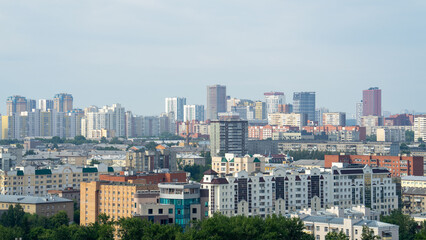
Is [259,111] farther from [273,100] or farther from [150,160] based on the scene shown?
[150,160]

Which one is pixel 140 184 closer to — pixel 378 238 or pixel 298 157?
pixel 378 238

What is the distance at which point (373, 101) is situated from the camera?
186 m

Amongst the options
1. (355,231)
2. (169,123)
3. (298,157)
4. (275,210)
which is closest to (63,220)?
(275,210)

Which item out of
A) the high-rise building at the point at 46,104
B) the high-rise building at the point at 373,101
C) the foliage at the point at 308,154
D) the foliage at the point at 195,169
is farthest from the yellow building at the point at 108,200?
the high-rise building at the point at 373,101

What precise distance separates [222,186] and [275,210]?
3669mm

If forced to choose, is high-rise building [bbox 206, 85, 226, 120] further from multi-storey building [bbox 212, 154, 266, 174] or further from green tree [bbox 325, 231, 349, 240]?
green tree [bbox 325, 231, 349, 240]

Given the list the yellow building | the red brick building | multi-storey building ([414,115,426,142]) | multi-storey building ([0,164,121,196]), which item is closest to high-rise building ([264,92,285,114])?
multi-storey building ([414,115,426,142])

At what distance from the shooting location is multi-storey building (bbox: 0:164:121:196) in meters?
58.8

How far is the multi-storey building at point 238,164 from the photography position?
5559 cm

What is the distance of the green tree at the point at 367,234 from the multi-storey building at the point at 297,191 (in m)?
9.74

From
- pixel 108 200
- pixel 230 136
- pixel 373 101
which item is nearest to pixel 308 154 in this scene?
pixel 230 136

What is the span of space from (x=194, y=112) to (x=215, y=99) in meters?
17.0

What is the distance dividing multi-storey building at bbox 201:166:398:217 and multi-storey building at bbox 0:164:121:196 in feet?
56.6

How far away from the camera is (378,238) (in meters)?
34.8
